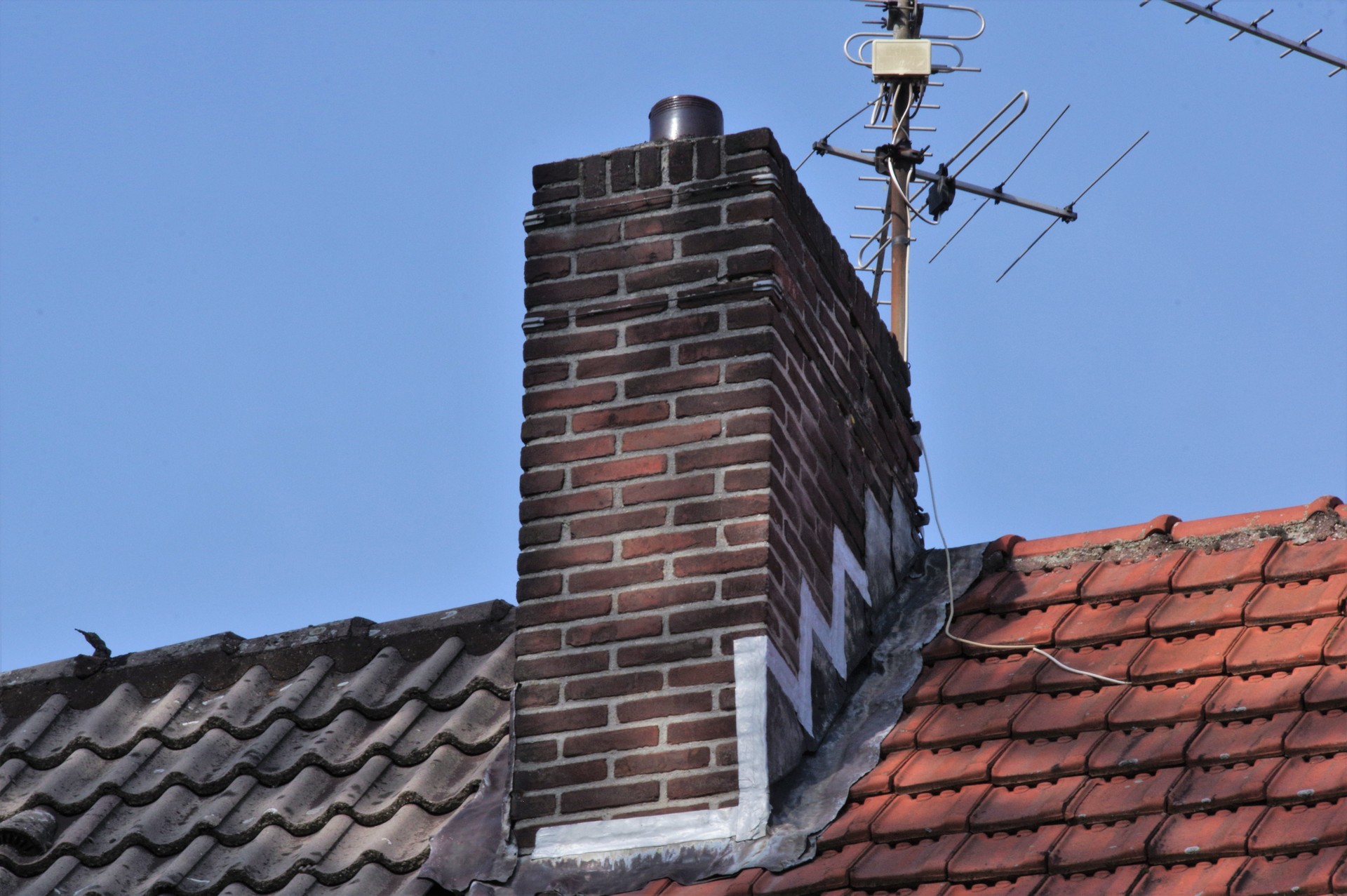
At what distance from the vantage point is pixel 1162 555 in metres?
5.28

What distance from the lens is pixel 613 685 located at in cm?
475

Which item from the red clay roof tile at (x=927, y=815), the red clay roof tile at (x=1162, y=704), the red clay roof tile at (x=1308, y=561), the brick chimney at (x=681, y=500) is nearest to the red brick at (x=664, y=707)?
the brick chimney at (x=681, y=500)

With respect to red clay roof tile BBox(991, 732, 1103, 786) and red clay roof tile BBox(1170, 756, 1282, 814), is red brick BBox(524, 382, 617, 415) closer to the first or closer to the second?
red clay roof tile BBox(991, 732, 1103, 786)

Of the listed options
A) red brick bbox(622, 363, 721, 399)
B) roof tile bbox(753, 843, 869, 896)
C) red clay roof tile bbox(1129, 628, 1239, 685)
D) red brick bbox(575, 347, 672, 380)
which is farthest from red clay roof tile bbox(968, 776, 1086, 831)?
red brick bbox(575, 347, 672, 380)

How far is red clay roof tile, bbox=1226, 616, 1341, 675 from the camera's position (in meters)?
4.56

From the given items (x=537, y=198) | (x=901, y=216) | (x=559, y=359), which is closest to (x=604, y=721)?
(x=559, y=359)

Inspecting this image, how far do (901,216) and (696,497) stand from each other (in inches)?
193

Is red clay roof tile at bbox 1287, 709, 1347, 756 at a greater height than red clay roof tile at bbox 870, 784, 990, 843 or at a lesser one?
greater

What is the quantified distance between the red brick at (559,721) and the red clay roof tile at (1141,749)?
1.23 meters

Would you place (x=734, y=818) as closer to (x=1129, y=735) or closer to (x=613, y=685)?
(x=613, y=685)

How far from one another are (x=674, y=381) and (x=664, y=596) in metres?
0.62

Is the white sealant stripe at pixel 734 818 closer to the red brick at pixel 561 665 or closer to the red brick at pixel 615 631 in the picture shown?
the red brick at pixel 615 631

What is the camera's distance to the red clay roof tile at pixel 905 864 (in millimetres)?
4227

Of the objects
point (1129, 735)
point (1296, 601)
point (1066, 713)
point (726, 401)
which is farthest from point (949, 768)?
point (726, 401)
